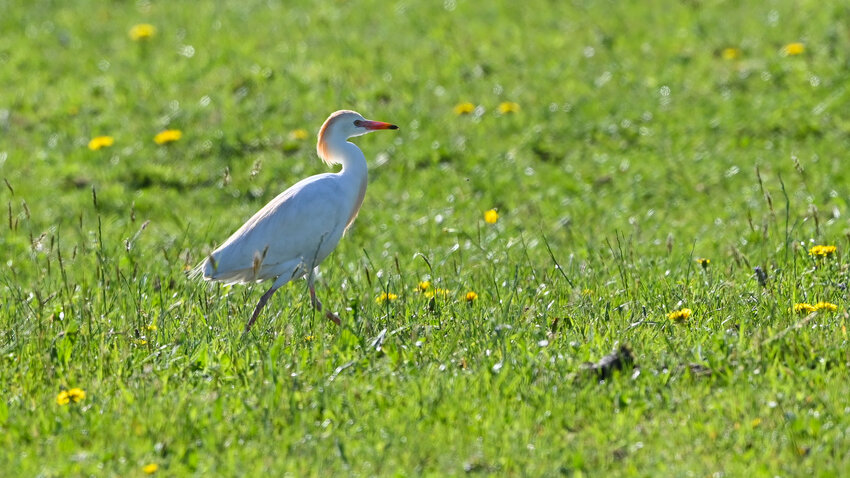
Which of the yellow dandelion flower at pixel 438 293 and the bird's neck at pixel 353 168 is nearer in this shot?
the yellow dandelion flower at pixel 438 293

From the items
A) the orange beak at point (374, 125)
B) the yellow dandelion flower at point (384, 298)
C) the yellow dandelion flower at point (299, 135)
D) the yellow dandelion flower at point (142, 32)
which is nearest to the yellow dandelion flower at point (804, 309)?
the yellow dandelion flower at point (384, 298)

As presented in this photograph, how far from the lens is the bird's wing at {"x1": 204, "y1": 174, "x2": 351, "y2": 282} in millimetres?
6109

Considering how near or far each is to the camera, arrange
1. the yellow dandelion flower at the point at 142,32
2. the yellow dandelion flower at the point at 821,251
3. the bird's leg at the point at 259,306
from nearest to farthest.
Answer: the bird's leg at the point at 259,306 < the yellow dandelion flower at the point at 821,251 < the yellow dandelion flower at the point at 142,32

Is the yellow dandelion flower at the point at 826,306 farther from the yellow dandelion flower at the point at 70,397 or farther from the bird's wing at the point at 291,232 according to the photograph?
the yellow dandelion flower at the point at 70,397

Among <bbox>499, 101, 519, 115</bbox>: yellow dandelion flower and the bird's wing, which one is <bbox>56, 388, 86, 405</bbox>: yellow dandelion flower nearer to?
the bird's wing

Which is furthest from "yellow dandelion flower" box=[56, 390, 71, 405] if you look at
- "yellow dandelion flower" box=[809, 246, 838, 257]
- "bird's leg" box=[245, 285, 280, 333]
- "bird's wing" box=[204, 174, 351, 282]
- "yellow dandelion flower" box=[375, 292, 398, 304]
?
"yellow dandelion flower" box=[809, 246, 838, 257]

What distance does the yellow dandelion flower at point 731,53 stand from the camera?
1057cm

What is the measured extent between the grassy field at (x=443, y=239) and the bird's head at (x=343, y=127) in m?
0.57

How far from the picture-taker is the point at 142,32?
1197 centimetres

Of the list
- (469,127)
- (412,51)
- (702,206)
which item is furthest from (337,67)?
(702,206)

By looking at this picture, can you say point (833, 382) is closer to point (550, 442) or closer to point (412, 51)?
point (550, 442)

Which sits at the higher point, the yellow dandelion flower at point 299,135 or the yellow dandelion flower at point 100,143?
the yellow dandelion flower at point 299,135

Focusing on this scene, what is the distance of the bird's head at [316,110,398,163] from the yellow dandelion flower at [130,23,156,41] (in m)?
6.10

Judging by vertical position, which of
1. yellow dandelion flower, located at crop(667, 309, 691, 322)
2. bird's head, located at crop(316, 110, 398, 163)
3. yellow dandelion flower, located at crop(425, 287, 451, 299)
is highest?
bird's head, located at crop(316, 110, 398, 163)
